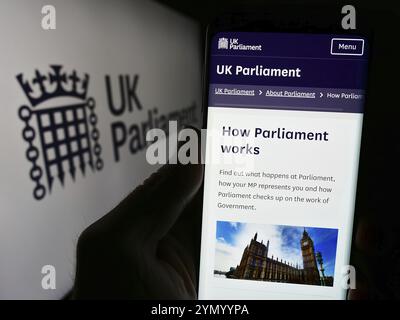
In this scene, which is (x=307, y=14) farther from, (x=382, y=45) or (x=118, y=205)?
(x=118, y=205)

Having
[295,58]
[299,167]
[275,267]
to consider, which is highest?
[295,58]

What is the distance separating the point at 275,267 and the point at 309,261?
0.12 feet

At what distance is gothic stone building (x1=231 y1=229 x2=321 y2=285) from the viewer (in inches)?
15.5

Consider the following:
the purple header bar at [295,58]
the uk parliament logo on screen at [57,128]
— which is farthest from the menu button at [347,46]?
the uk parliament logo on screen at [57,128]

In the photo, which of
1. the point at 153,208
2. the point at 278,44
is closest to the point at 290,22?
the point at 278,44

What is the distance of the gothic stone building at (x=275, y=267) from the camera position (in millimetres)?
395

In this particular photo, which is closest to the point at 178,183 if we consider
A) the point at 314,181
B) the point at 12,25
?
the point at 314,181

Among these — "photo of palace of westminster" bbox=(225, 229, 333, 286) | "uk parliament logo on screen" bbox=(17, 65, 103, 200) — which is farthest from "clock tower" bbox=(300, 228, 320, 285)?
"uk parliament logo on screen" bbox=(17, 65, 103, 200)

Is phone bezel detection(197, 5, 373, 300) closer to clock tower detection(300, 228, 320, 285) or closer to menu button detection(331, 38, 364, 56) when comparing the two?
menu button detection(331, 38, 364, 56)

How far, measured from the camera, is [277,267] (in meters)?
0.40

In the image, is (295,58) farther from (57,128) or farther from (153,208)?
(57,128)

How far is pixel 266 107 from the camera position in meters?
0.37

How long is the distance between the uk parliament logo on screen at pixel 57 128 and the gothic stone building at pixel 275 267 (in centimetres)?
61

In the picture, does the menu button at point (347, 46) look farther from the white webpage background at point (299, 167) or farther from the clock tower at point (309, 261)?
the clock tower at point (309, 261)
